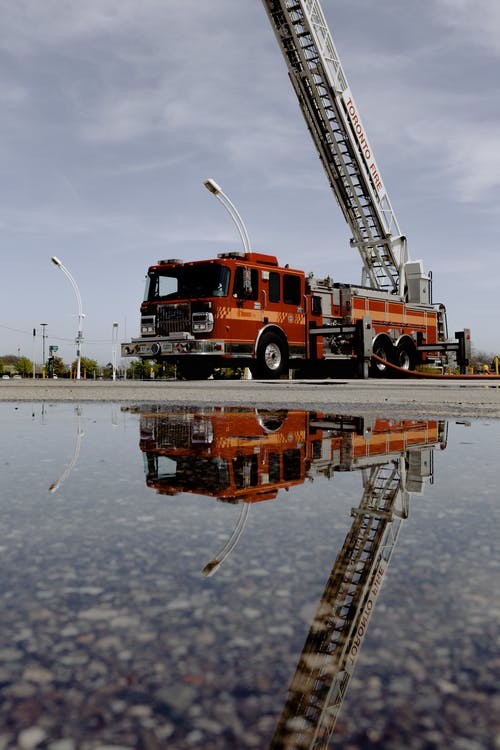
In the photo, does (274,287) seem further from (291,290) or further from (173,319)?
(173,319)

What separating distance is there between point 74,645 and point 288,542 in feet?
2.37

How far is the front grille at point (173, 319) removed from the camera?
46.3 feet

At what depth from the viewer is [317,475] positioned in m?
2.72

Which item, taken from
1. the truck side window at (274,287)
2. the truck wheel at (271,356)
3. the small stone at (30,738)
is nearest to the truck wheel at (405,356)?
the truck wheel at (271,356)

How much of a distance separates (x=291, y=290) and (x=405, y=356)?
6.09 meters

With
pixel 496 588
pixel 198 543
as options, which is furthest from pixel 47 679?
pixel 496 588

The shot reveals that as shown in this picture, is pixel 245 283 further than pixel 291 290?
No

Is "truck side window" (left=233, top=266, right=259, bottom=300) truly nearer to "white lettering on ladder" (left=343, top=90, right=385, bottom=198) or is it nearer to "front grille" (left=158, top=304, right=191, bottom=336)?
"front grille" (left=158, top=304, right=191, bottom=336)

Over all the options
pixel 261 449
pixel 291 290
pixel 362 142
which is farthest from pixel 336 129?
pixel 261 449

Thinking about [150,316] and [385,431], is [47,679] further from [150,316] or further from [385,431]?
[150,316]

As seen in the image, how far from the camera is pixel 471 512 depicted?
2.04 m

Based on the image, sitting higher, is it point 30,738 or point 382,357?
point 382,357

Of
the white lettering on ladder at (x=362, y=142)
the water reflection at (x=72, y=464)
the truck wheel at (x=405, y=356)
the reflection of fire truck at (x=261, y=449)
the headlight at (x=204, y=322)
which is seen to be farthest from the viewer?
the truck wheel at (x=405, y=356)

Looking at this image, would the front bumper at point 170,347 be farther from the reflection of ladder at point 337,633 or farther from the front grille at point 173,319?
the reflection of ladder at point 337,633
